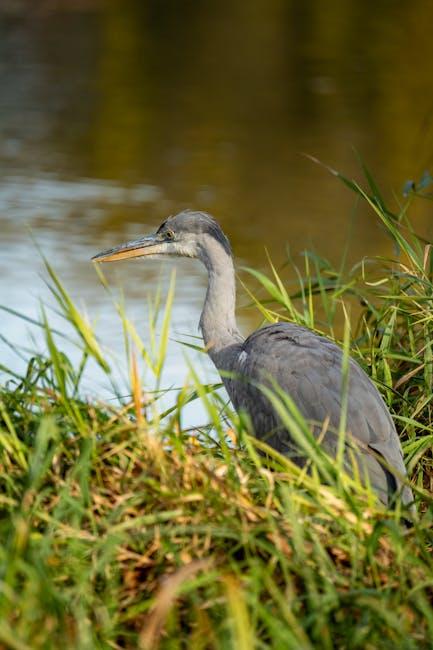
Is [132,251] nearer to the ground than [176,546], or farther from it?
nearer to the ground

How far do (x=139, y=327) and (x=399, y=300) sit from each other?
2218 mm

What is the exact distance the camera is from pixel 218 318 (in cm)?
459

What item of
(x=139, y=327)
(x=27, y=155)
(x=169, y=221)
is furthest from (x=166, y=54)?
(x=169, y=221)

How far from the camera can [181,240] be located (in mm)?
4734

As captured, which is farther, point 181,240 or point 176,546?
point 181,240

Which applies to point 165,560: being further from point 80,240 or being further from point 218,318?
point 80,240

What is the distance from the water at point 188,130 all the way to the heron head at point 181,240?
75 centimetres

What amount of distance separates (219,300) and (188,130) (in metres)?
5.49

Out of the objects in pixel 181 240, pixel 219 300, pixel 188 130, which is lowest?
pixel 188 130

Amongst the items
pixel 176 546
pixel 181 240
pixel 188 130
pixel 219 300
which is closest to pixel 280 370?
pixel 219 300

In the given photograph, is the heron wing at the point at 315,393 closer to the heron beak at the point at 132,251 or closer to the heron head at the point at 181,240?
the heron head at the point at 181,240

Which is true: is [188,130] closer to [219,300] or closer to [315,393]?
[219,300]

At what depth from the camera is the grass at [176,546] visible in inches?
92.4

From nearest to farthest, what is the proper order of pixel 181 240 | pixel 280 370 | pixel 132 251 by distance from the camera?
pixel 280 370 < pixel 181 240 < pixel 132 251
